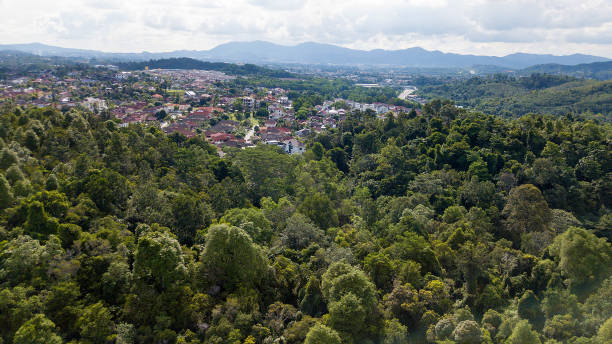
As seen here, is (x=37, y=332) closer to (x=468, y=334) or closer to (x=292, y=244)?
(x=292, y=244)

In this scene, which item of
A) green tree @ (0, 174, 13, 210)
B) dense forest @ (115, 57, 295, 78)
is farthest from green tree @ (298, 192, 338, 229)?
dense forest @ (115, 57, 295, 78)

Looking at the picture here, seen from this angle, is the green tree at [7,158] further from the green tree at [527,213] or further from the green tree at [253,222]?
the green tree at [527,213]

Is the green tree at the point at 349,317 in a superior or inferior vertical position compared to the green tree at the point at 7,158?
inferior

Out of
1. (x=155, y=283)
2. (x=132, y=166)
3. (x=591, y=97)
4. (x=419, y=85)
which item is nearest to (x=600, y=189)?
(x=155, y=283)

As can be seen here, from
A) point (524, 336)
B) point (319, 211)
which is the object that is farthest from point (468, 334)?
point (319, 211)

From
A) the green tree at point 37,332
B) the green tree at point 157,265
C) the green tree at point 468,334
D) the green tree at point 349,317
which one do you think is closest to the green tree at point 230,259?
the green tree at point 157,265

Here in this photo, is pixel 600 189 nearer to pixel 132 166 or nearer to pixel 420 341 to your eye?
pixel 420 341

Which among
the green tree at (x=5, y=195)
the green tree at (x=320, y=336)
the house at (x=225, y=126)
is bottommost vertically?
the green tree at (x=320, y=336)
